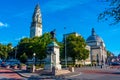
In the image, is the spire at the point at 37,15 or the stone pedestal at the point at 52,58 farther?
the spire at the point at 37,15

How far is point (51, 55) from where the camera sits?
4006 centimetres

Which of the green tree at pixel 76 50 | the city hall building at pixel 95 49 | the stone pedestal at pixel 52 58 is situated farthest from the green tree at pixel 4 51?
the stone pedestal at pixel 52 58

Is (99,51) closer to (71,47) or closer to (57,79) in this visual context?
(71,47)

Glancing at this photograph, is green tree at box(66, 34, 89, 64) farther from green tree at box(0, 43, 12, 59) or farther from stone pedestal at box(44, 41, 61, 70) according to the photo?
green tree at box(0, 43, 12, 59)

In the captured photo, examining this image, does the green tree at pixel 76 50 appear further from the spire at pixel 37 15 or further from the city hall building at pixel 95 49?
the spire at pixel 37 15

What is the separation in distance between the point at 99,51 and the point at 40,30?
4052cm

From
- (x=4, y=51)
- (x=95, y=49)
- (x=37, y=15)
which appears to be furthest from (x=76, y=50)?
(x=37, y=15)

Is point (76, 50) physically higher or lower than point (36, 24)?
lower

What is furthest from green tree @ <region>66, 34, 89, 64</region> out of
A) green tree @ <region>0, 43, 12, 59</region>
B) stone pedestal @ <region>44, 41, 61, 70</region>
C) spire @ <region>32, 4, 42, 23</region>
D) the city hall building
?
spire @ <region>32, 4, 42, 23</region>

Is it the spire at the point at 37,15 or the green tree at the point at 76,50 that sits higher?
the spire at the point at 37,15

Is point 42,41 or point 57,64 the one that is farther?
point 42,41

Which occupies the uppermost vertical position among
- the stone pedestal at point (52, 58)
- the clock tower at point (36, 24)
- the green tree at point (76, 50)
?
the clock tower at point (36, 24)

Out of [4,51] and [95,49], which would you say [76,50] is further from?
[95,49]

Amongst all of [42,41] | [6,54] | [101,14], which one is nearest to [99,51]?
[6,54]
